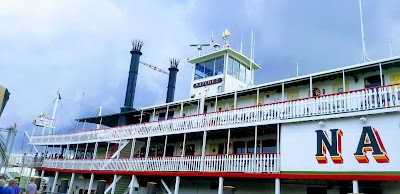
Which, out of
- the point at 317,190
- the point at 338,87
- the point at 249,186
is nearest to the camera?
the point at 317,190

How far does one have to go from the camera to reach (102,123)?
3603 centimetres

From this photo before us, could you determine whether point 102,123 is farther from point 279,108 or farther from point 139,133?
point 279,108

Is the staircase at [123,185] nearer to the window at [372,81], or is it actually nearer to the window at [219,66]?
the window at [219,66]

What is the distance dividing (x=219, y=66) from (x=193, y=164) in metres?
9.44

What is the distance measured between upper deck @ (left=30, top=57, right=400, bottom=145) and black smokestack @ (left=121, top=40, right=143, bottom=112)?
19.0 feet

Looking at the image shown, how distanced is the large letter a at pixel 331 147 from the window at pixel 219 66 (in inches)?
475

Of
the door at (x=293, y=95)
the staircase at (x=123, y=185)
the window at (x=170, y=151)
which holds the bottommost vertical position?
the staircase at (x=123, y=185)

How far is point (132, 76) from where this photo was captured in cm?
3456

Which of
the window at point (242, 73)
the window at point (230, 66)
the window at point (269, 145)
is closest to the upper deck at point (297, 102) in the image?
the window at point (269, 145)

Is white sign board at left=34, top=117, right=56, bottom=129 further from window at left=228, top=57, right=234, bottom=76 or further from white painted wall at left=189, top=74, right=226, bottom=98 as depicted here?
window at left=228, top=57, right=234, bottom=76

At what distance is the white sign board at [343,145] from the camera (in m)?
13.4

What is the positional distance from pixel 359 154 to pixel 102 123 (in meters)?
28.0

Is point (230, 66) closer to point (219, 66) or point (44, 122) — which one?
point (219, 66)

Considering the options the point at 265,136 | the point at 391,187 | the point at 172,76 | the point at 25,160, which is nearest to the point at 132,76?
the point at 172,76
